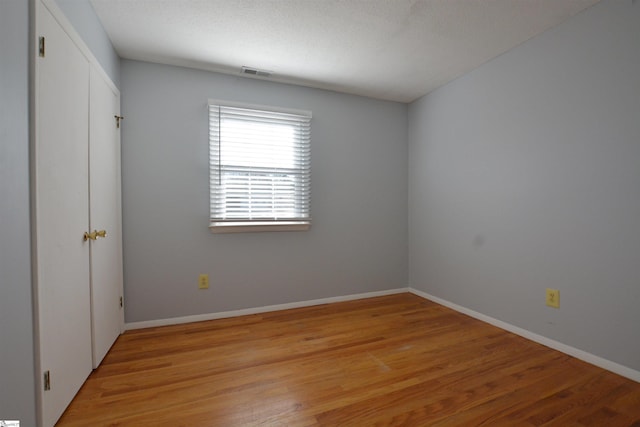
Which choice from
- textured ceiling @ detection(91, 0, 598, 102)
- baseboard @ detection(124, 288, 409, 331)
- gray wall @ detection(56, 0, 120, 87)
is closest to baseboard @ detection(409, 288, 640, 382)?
baseboard @ detection(124, 288, 409, 331)

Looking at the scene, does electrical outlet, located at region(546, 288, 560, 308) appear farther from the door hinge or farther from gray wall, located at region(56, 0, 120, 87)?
gray wall, located at region(56, 0, 120, 87)

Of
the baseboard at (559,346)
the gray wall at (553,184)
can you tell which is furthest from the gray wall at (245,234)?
the baseboard at (559,346)

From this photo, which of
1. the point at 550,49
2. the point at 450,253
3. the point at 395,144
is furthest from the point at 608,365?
the point at 395,144

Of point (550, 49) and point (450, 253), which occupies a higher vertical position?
point (550, 49)

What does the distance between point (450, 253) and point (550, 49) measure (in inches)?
75.7

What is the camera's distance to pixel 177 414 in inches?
57.9

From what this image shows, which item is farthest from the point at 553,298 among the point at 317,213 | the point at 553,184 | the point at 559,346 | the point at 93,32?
the point at 93,32

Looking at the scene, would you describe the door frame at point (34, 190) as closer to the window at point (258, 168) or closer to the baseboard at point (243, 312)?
the baseboard at point (243, 312)

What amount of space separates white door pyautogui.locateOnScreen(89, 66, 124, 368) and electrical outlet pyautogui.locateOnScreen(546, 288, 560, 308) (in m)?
3.19

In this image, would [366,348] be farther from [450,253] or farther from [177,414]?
[450,253]

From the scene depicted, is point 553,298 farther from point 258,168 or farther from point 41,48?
point 41,48

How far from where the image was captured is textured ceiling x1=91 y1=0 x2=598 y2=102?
1895mm

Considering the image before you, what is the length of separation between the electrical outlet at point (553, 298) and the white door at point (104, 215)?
10.5 ft

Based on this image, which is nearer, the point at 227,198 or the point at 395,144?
the point at 227,198
